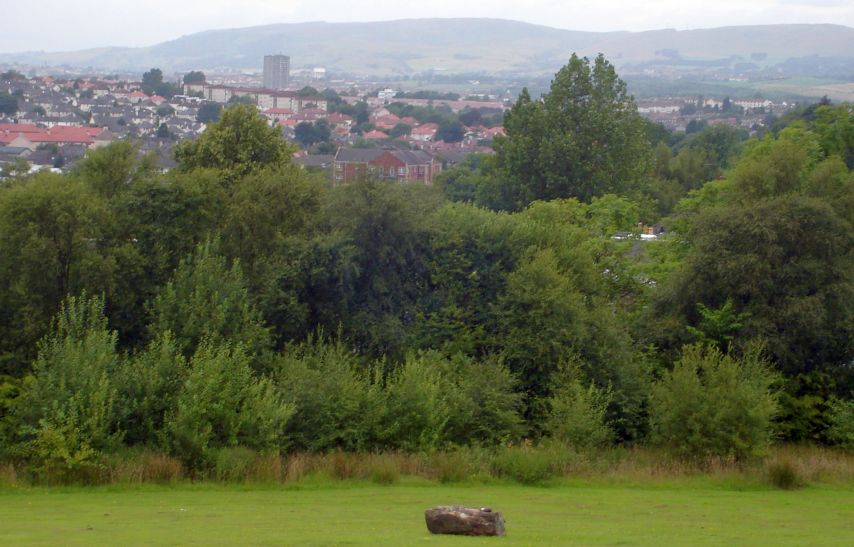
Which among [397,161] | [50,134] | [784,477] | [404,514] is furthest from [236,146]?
[50,134]

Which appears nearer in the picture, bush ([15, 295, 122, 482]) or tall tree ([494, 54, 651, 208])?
bush ([15, 295, 122, 482])

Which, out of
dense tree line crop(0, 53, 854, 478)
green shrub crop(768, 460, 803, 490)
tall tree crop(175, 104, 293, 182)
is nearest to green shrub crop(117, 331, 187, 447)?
dense tree line crop(0, 53, 854, 478)

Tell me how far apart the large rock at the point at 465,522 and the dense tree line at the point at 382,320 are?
25.1 feet

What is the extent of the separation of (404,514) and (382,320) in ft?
35.5

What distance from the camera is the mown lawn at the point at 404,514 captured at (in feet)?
49.0

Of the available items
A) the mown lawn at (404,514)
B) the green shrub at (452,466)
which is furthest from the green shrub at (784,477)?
the green shrub at (452,466)

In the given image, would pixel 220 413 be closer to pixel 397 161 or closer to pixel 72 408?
pixel 72 408

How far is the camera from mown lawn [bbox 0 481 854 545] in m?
14.9

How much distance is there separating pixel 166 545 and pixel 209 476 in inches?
288

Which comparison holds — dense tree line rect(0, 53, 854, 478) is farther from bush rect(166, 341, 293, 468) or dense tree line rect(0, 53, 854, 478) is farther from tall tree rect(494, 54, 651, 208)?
tall tree rect(494, 54, 651, 208)

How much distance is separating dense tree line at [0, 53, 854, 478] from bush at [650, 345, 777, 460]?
51 mm

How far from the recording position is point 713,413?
23531 mm

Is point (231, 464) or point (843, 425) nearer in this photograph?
point (231, 464)

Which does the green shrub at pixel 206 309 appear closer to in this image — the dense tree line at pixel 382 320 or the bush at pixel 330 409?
the dense tree line at pixel 382 320
